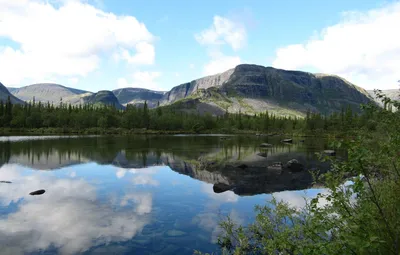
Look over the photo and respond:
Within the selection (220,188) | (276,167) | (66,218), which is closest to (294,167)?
(276,167)

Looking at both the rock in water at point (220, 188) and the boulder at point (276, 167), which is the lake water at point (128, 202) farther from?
the boulder at point (276, 167)

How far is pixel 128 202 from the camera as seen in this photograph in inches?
1052

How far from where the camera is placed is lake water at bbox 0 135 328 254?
1733cm

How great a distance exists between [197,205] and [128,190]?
33.1ft

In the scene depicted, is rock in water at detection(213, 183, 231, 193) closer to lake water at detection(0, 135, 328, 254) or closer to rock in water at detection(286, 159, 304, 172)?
lake water at detection(0, 135, 328, 254)

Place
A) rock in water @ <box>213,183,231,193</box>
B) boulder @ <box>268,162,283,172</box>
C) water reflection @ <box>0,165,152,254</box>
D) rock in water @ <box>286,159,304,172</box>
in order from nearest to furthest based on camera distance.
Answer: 1. water reflection @ <box>0,165,152,254</box>
2. rock in water @ <box>213,183,231,193</box>
3. boulder @ <box>268,162,283,172</box>
4. rock in water @ <box>286,159,304,172</box>

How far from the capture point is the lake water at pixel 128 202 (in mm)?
17328

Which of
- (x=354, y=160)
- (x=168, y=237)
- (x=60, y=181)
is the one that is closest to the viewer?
(x=354, y=160)

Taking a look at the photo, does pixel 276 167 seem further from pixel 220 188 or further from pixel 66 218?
pixel 66 218

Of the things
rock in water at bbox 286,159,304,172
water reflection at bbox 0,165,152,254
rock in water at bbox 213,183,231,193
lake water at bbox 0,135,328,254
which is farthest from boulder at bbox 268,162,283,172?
water reflection at bbox 0,165,152,254

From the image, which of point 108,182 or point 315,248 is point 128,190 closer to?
Answer: point 108,182

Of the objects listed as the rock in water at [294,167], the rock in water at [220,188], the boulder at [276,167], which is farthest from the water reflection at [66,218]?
the rock in water at [294,167]

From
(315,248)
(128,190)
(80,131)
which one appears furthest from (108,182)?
(80,131)

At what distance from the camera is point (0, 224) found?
65.5ft
